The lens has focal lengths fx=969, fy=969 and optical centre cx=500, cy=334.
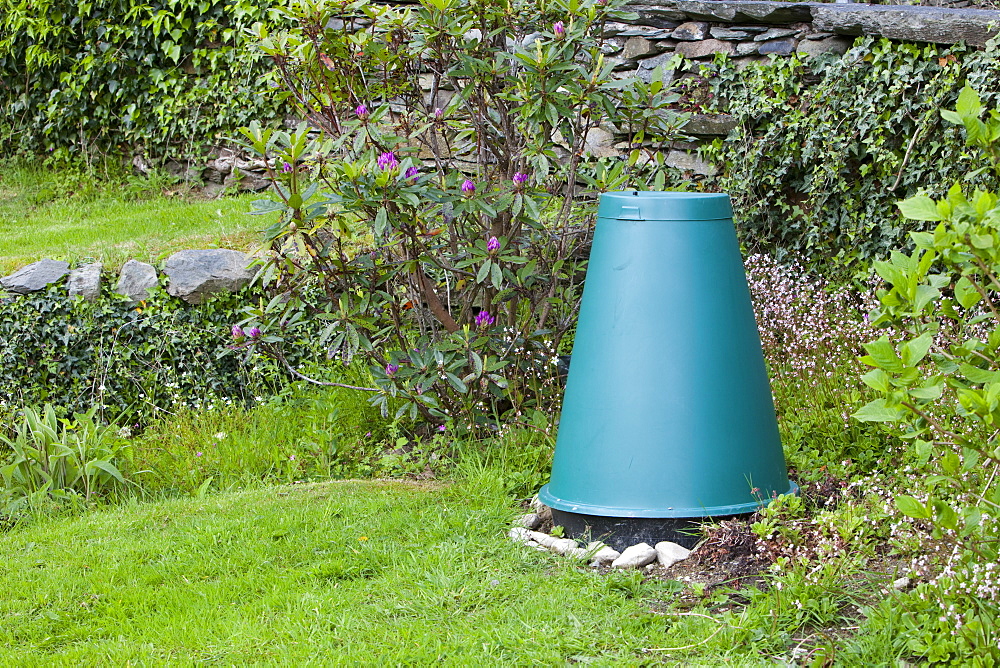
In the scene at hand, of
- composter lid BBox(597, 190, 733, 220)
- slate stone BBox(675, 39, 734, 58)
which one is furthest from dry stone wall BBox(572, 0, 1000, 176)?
composter lid BBox(597, 190, 733, 220)

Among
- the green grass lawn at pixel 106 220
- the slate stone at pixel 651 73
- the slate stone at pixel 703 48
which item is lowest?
the green grass lawn at pixel 106 220

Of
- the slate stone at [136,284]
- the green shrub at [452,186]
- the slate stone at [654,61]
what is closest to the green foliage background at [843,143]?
the slate stone at [654,61]

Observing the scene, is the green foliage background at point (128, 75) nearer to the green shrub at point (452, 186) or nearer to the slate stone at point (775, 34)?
the green shrub at point (452, 186)

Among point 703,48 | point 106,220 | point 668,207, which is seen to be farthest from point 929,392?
point 106,220

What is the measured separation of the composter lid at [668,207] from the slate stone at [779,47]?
2.57 m

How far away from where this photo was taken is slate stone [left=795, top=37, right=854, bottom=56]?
5059mm

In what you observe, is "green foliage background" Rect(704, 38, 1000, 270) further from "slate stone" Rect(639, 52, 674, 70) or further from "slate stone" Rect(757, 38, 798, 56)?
"slate stone" Rect(639, 52, 674, 70)

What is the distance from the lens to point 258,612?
2855 millimetres

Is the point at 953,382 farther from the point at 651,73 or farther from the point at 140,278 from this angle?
the point at 140,278

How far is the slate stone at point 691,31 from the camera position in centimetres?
Answer: 565

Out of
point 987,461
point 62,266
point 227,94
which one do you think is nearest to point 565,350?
point 987,461

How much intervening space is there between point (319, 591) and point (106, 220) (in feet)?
16.1

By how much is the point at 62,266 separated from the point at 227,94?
246 centimetres

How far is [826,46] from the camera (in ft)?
16.7
